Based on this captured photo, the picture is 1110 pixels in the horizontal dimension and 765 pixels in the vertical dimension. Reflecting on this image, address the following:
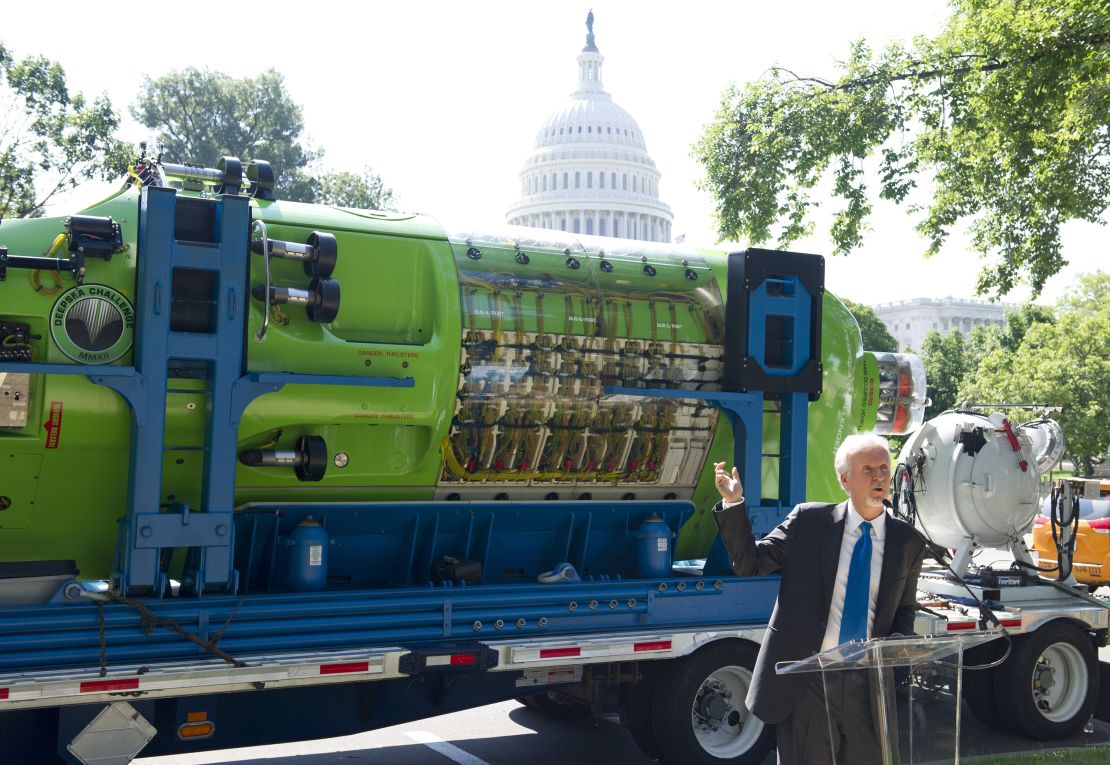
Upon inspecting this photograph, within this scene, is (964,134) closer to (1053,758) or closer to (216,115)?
(1053,758)

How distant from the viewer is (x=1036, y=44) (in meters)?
9.91

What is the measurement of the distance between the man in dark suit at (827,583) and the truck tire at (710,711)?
283cm

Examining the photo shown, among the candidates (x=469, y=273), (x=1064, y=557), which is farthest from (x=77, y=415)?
(x=1064, y=557)

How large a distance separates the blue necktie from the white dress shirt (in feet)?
0.04

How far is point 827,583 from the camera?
4.50m

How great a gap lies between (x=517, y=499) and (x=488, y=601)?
3.41 feet

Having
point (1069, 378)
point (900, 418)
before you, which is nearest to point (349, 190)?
point (1069, 378)

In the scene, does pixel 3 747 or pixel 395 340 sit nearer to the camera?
pixel 3 747

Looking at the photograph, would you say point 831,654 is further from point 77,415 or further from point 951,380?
point 951,380

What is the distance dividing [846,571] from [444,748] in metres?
4.66

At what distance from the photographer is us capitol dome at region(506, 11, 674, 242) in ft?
336

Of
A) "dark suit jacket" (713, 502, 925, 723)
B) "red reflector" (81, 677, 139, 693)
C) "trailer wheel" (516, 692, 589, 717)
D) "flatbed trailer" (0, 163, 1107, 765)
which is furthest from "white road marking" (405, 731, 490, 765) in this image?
"dark suit jacket" (713, 502, 925, 723)

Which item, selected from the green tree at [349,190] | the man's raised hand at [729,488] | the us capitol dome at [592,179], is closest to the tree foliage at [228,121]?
the green tree at [349,190]

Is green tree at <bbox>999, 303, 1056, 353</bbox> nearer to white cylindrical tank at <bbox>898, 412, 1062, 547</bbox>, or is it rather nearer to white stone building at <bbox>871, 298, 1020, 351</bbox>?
white cylindrical tank at <bbox>898, 412, 1062, 547</bbox>
